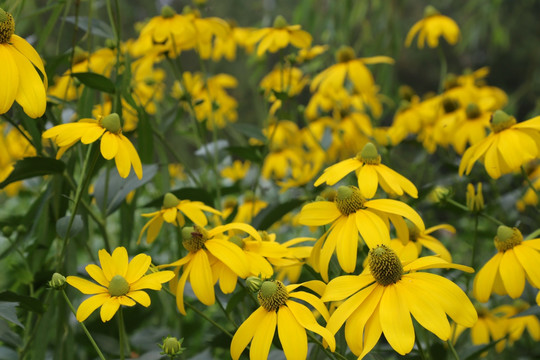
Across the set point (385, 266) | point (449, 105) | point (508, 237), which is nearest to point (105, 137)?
point (385, 266)

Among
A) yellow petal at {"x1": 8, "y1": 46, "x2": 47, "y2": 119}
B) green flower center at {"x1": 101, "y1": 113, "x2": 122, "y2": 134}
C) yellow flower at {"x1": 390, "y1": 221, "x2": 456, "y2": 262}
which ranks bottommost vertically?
yellow flower at {"x1": 390, "y1": 221, "x2": 456, "y2": 262}

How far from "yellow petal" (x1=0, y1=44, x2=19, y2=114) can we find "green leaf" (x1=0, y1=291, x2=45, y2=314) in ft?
0.83

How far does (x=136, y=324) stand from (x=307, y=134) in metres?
0.81

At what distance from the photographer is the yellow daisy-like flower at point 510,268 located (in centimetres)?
78

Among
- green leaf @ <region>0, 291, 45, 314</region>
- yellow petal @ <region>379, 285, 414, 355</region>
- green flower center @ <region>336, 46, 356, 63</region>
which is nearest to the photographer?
yellow petal @ <region>379, 285, 414, 355</region>

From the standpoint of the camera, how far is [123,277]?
2.36ft

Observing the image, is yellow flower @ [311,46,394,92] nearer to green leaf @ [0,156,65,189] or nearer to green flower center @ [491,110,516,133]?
green flower center @ [491,110,516,133]

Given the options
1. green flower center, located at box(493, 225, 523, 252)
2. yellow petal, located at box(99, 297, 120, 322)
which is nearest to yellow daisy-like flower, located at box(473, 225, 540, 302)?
green flower center, located at box(493, 225, 523, 252)

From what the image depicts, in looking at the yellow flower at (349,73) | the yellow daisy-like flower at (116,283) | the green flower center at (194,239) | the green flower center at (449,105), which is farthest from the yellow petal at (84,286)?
the green flower center at (449,105)

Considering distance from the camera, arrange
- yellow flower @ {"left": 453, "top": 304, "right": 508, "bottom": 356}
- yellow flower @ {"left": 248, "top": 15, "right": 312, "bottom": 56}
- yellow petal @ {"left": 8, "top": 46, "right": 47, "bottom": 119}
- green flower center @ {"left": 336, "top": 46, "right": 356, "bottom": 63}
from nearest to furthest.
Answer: yellow petal @ {"left": 8, "top": 46, "right": 47, "bottom": 119}, yellow flower @ {"left": 453, "top": 304, "right": 508, "bottom": 356}, yellow flower @ {"left": 248, "top": 15, "right": 312, "bottom": 56}, green flower center @ {"left": 336, "top": 46, "right": 356, "bottom": 63}

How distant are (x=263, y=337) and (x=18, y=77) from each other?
0.37 m

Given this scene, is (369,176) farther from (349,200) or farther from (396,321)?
(396,321)

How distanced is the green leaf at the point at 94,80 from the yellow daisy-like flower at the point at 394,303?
1.63ft

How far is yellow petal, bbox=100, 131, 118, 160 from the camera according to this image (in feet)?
2.47
